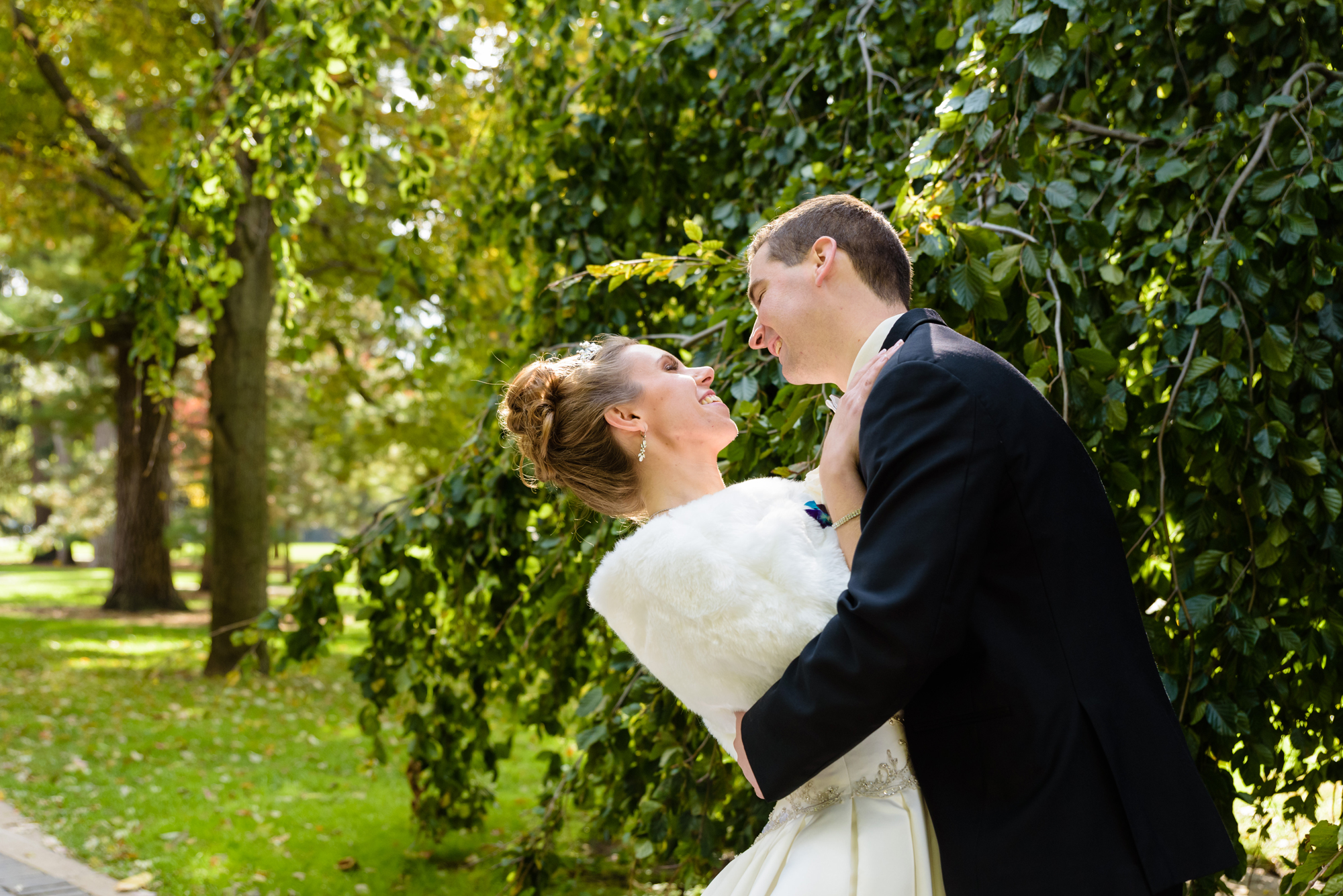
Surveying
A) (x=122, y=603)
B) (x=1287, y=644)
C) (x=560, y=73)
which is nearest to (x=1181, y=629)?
(x=1287, y=644)

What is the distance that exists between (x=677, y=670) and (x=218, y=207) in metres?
3.26

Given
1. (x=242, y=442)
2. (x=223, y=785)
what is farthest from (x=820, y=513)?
(x=242, y=442)

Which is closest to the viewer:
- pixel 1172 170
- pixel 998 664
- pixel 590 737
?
pixel 998 664

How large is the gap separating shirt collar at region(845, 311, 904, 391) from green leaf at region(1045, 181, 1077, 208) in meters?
1.02

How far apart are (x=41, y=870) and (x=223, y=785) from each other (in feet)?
5.37

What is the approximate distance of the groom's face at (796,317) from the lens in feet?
5.05

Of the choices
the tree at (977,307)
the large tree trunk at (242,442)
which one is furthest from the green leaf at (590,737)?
the large tree trunk at (242,442)

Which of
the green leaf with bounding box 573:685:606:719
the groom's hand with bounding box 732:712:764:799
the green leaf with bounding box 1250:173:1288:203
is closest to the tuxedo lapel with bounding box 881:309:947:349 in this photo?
the groom's hand with bounding box 732:712:764:799

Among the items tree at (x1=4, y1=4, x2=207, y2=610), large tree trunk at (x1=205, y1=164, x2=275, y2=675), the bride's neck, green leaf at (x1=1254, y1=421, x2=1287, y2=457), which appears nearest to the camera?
the bride's neck

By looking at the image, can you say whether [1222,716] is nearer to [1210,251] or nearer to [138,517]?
[1210,251]

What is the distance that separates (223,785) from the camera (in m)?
6.29

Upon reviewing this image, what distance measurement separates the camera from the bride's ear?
1777 mm

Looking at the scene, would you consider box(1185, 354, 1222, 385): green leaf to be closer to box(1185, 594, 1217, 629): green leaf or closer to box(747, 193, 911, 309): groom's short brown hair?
box(1185, 594, 1217, 629): green leaf

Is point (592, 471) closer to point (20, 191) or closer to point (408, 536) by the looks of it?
point (408, 536)
